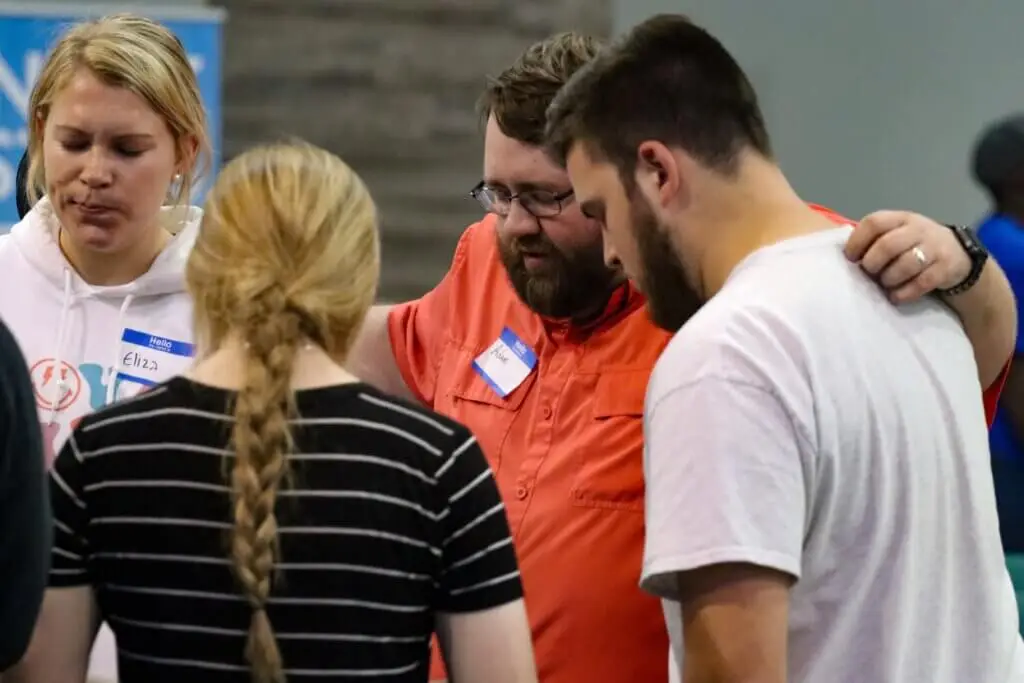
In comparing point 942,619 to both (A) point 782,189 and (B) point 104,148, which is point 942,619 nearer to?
(A) point 782,189

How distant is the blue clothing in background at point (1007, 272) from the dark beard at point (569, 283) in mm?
1366

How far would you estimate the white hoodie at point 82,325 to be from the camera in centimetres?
172

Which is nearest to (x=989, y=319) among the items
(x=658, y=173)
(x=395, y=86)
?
(x=658, y=173)

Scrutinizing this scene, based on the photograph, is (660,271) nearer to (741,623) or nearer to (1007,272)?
(741,623)

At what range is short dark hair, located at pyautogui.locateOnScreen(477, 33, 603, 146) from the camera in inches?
65.1

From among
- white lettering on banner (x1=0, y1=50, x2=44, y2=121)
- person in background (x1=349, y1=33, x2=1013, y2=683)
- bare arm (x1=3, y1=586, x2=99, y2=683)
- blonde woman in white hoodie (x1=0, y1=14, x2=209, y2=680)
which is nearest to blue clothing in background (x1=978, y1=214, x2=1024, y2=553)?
person in background (x1=349, y1=33, x2=1013, y2=683)

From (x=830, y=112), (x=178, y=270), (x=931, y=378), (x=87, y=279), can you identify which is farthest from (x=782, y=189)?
(x=830, y=112)

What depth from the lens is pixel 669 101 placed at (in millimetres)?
1228

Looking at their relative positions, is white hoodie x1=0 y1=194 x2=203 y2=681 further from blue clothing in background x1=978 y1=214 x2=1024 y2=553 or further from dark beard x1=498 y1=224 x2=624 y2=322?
blue clothing in background x1=978 y1=214 x2=1024 y2=553

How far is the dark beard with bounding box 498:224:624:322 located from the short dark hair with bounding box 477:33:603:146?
0.48 feet

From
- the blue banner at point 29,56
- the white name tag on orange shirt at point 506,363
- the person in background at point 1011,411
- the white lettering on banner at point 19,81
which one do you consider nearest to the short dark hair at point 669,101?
the white name tag on orange shirt at point 506,363

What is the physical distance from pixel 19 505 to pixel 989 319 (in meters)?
0.94

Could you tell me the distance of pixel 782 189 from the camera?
48.6 inches

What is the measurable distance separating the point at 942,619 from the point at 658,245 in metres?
0.44
